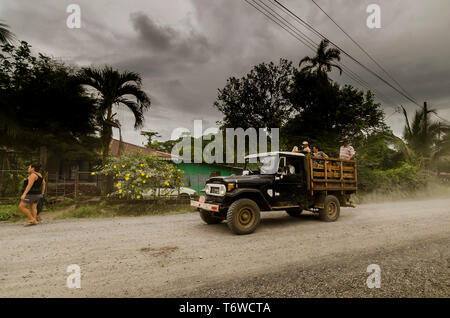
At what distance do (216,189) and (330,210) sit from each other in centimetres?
399

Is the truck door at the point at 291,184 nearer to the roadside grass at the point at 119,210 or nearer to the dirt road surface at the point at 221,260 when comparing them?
the dirt road surface at the point at 221,260

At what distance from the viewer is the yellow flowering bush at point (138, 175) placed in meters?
8.39

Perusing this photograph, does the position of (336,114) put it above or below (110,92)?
above

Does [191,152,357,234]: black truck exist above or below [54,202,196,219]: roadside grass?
above

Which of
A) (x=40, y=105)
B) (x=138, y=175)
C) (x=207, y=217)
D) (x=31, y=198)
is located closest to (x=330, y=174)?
(x=207, y=217)

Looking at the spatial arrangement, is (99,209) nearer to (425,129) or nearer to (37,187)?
(37,187)

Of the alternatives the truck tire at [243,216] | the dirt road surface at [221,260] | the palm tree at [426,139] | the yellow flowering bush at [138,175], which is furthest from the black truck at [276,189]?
the palm tree at [426,139]

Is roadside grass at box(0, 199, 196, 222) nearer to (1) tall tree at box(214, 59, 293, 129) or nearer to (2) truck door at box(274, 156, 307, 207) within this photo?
(2) truck door at box(274, 156, 307, 207)

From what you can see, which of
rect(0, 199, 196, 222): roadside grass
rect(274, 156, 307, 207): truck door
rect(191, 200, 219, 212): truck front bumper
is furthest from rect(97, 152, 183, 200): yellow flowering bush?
rect(274, 156, 307, 207): truck door

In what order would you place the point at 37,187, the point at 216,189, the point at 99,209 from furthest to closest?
1. the point at 99,209
2. the point at 37,187
3. the point at 216,189

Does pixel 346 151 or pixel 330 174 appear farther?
pixel 346 151

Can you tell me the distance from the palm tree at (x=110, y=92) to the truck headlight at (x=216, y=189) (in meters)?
6.20

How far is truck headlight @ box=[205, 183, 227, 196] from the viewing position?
5.73 m

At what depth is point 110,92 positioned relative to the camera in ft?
33.8
